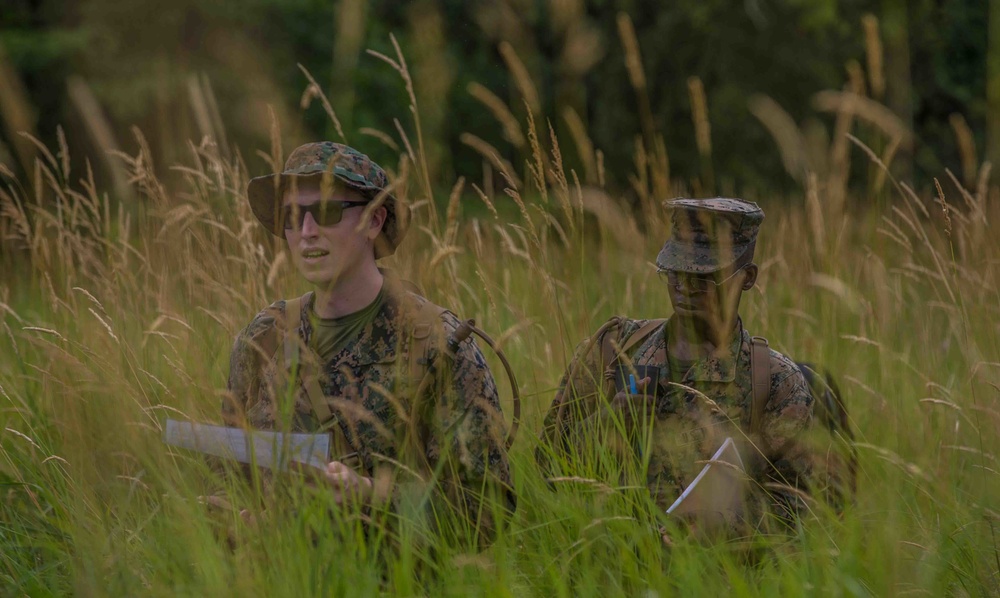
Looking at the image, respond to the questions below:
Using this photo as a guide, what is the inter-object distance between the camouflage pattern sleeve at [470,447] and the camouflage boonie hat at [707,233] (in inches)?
26.8

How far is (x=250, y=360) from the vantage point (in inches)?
129

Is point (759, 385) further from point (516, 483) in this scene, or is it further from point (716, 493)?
point (516, 483)

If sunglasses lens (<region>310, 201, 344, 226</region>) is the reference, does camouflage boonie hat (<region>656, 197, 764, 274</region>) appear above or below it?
below

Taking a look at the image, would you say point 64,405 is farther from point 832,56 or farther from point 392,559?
point 832,56

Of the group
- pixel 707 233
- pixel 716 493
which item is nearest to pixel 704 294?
pixel 707 233

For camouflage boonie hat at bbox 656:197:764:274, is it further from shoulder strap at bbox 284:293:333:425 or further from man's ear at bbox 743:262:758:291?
shoulder strap at bbox 284:293:333:425

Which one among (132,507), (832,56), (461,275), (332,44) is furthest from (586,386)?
(332,44)

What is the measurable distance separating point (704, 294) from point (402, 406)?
920mm

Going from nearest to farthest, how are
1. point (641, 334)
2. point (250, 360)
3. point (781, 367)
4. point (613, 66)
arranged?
point (250, 360)
point (781, 367)
point (641, 334)
point (613, 66)

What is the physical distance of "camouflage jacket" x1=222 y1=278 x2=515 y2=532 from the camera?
3.04 meters

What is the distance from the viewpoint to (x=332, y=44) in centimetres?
1455

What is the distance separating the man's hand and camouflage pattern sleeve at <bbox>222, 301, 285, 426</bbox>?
1.58ft

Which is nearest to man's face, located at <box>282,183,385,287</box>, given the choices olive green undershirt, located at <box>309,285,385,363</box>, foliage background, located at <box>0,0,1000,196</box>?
olive green undershirt, located at <box>309,285,385,363</box>

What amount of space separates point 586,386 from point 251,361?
0.96 metres
